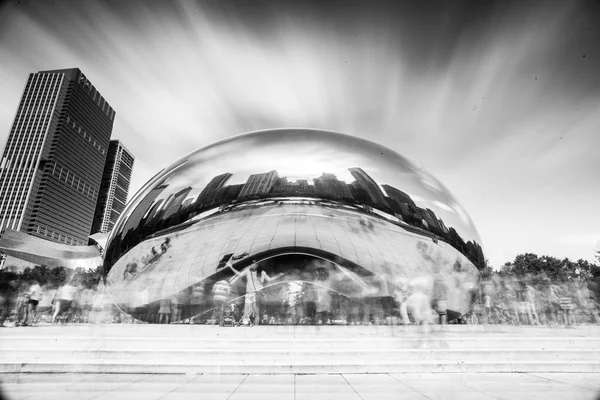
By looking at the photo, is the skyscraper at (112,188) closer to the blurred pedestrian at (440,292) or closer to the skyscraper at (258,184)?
the skyscraper at (258,184)

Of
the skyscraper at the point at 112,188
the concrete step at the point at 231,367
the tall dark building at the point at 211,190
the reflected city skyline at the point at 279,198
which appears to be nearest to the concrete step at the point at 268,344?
the concrete step at the point at 231,367

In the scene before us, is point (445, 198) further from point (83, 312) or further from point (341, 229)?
point (83, 312)

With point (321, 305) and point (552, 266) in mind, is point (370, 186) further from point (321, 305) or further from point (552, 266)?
point (552, 266)

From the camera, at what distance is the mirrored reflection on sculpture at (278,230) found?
12.8 ft

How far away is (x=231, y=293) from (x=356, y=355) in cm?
192

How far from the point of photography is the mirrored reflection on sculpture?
12.8 feet

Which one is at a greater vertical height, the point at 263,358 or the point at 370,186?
the point at 370,186

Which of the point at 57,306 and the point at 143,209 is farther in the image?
the point at 57,306

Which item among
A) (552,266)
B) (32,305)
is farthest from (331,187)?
(552,266)

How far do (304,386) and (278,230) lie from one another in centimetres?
179

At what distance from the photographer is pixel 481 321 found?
37.3 ft

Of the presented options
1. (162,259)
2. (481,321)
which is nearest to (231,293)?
(162,259)

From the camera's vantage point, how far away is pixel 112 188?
147 m

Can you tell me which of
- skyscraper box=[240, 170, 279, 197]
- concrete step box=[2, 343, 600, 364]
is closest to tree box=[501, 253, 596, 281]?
concrete step box=[2, 343, 600, 364]
